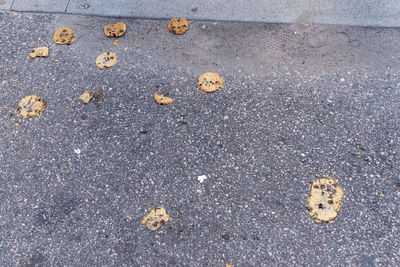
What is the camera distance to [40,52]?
10.2 feet

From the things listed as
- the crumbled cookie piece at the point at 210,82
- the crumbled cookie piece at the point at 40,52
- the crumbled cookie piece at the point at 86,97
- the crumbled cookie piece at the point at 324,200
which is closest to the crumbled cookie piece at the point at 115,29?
the crumbled cookie piece at the point at 40,52

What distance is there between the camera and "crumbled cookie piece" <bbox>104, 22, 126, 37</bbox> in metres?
3.17

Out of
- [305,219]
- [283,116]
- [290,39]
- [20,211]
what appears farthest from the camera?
[290,39]

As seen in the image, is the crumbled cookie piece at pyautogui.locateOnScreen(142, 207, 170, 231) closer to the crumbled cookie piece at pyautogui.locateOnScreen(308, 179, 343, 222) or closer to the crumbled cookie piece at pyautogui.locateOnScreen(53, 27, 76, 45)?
the crumbled cookie piece at pyautogui.locateOnScreen(308, 179, 343, 222)

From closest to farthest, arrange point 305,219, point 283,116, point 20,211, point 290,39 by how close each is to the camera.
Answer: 1. point 305,219
2. point 20,211
3. point 283,116
4. point 290,39

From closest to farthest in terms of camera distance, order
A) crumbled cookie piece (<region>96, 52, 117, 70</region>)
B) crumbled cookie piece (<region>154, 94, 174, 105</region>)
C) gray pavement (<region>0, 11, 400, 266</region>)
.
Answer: gray pavement (<region>0, 11, 400, 266</region>) → crumbled cookie piece (<region>154, 94, 174, 105</region>) → crumbled cookie piece (<region>96, 52, 117, 70</region>)

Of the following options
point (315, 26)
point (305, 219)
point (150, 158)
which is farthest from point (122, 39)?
point (305, 219)

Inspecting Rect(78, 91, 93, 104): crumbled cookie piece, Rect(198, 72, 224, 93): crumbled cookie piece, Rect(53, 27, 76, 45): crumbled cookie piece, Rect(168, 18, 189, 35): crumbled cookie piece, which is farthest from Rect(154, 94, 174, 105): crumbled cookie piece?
Rect(53, 27, 76, 45): crumbled cookie piece

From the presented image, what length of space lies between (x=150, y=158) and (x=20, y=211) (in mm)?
1007

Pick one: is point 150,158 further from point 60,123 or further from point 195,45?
point 195,45

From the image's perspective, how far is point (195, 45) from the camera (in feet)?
10.1

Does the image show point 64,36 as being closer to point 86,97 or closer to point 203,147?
point 86,97

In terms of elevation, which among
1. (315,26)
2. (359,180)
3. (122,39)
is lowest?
(359,180)

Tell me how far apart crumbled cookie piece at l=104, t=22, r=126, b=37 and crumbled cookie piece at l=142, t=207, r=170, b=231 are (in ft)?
5.84
